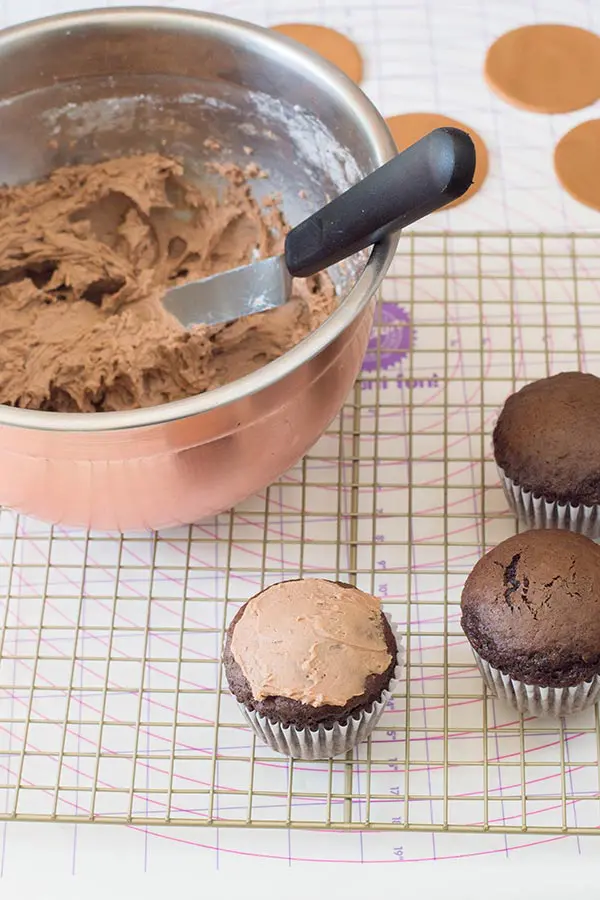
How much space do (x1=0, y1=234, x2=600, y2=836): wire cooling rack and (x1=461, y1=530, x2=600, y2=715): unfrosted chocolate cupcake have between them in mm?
59

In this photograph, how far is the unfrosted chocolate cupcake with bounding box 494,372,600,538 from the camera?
3.96ft

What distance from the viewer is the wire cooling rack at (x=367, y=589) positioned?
111 centimetres

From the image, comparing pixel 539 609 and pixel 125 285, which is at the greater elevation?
pixel 125 285

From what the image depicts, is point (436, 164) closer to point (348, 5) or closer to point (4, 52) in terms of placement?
point (4, 52)

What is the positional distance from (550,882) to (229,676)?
36 centimetres

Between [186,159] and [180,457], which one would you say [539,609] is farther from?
[186,159]

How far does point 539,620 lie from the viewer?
109cm

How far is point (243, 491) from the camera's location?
3.82 ft

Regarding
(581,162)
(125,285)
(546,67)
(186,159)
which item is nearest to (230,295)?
(125,285)

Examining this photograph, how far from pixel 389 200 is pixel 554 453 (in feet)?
1.21

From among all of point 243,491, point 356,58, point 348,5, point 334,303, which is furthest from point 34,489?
point 348,5

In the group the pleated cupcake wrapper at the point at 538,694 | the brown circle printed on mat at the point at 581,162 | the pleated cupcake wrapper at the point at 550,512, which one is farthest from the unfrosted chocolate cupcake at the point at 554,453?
the brown circle printed on mat at the point at 581,162

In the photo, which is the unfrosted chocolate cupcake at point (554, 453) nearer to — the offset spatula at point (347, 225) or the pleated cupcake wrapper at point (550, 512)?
the pleated cupcake wrapper at point (550, 512)

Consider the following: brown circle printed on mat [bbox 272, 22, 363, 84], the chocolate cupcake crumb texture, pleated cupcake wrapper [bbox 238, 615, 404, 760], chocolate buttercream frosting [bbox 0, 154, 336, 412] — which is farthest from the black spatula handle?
brown circle printed on mat [bbox 272, 22, 363, 84]
